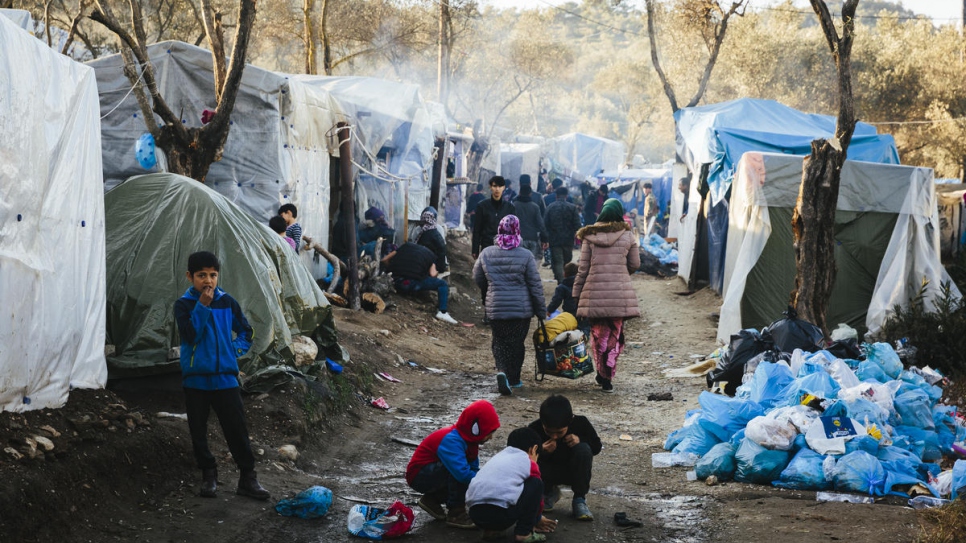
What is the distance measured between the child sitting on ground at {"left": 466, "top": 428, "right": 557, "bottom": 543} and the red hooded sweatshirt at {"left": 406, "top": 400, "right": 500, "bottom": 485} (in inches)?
8.0

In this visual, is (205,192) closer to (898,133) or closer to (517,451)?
(517,451)

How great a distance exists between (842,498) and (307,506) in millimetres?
3142

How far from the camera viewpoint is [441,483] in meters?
4.74

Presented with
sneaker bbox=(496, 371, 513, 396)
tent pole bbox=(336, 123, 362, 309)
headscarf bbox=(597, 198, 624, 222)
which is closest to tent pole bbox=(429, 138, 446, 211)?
tent pole bbox=(336, 123, 362, 309)

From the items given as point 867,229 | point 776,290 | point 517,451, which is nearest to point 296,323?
point 517,451

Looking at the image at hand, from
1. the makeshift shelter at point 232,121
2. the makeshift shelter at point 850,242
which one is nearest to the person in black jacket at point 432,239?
the makeshift shelter at point 232,121

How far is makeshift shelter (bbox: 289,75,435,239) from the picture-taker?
47.8ft

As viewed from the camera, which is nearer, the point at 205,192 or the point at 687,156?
the point at 205,192

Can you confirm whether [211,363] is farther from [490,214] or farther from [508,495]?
[490,214]

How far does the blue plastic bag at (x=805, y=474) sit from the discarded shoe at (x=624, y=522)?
120 centimetres

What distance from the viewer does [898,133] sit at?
28.2 m

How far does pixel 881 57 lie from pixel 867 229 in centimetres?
2149

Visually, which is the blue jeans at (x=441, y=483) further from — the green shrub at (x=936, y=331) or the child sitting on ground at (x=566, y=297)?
the green shrub at (x=936, y=331)

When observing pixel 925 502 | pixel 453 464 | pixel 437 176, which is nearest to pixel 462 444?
pixel 453 464
